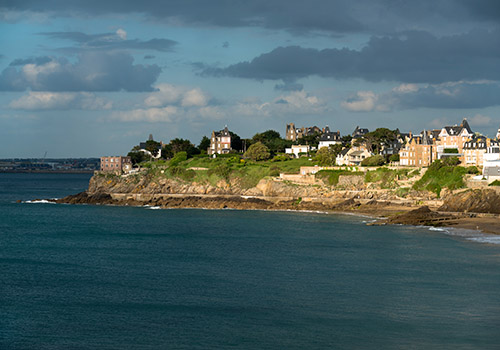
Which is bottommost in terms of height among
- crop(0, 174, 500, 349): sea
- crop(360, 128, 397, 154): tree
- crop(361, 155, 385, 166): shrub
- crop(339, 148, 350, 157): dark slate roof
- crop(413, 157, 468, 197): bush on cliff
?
crop(0, 174, 500, 349): sea

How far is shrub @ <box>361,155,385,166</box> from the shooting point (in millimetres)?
98188

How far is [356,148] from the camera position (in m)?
110

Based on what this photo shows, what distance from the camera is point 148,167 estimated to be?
112 metres

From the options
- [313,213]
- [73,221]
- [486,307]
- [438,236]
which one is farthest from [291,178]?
[486,307]

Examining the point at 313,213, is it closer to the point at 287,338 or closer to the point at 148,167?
the point at 148,167

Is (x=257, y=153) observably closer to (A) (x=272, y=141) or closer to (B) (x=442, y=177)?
(A) (x=272, y=141)

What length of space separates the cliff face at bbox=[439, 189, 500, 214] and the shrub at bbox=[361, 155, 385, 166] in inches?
784

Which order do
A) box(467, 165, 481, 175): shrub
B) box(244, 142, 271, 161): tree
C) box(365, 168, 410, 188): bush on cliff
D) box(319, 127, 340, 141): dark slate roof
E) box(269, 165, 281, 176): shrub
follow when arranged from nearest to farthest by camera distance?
box(467, 165, 481, 175): shrub, box(365, 168, 410, 188): bush on cliff, box(269, 165, 281, 176): shrub, box(244, 142, 271, 161): tree, box(319, 127, 340, 141): dark slate roof

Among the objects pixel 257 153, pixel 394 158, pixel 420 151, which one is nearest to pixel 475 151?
pixel 420 151

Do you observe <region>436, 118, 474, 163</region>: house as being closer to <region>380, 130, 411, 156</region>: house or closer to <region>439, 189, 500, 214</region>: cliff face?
<region>380, 130, 411, 156</region>: house

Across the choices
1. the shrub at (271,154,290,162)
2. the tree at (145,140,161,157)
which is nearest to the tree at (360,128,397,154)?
the shrub at (271,154,290,162)

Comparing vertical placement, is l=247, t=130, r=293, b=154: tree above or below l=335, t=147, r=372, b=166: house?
above

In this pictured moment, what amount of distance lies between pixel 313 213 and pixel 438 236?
25035 mm

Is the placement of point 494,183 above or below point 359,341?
above
